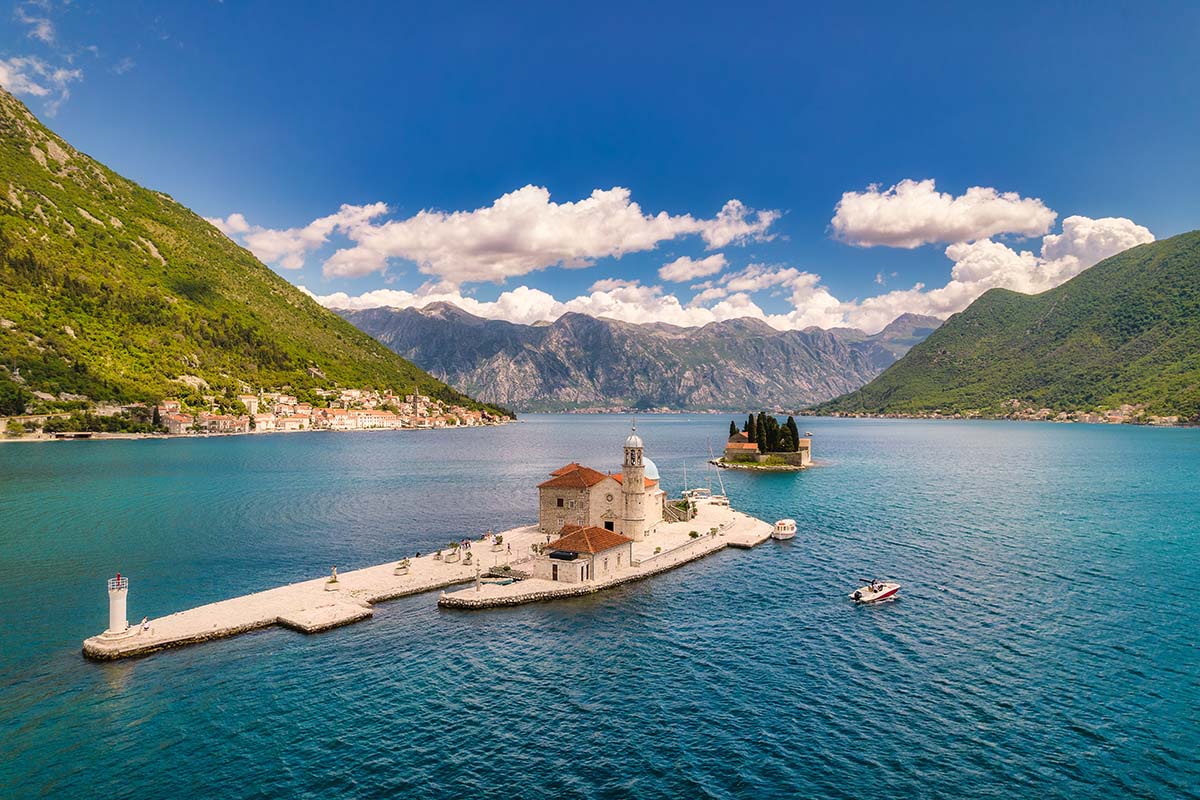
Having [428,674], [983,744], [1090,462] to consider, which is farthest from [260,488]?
[1090,462]

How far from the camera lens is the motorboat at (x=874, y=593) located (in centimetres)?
5200

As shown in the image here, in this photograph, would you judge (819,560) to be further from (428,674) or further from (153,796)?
(153,796)

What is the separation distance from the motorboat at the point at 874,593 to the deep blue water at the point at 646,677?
41.1 inches

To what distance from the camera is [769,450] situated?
159000 mm

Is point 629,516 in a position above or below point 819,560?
above

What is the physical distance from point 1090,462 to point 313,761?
186876mm

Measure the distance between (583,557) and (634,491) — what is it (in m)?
14.2

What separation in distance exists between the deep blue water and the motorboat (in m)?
1.04

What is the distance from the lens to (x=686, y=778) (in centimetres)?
2777

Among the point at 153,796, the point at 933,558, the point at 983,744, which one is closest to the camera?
the point at 153,796

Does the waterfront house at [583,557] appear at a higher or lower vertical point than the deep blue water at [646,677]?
higher

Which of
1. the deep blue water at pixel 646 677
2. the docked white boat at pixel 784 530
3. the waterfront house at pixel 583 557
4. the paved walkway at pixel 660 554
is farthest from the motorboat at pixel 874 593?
the docked white boat at pixel 784 530

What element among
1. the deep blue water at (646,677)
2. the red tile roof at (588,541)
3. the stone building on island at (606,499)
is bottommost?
the deep blue water at (646,677)

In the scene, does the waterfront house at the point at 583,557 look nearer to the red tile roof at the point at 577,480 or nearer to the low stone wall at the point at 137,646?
the red tile roof at the point at 577,480
